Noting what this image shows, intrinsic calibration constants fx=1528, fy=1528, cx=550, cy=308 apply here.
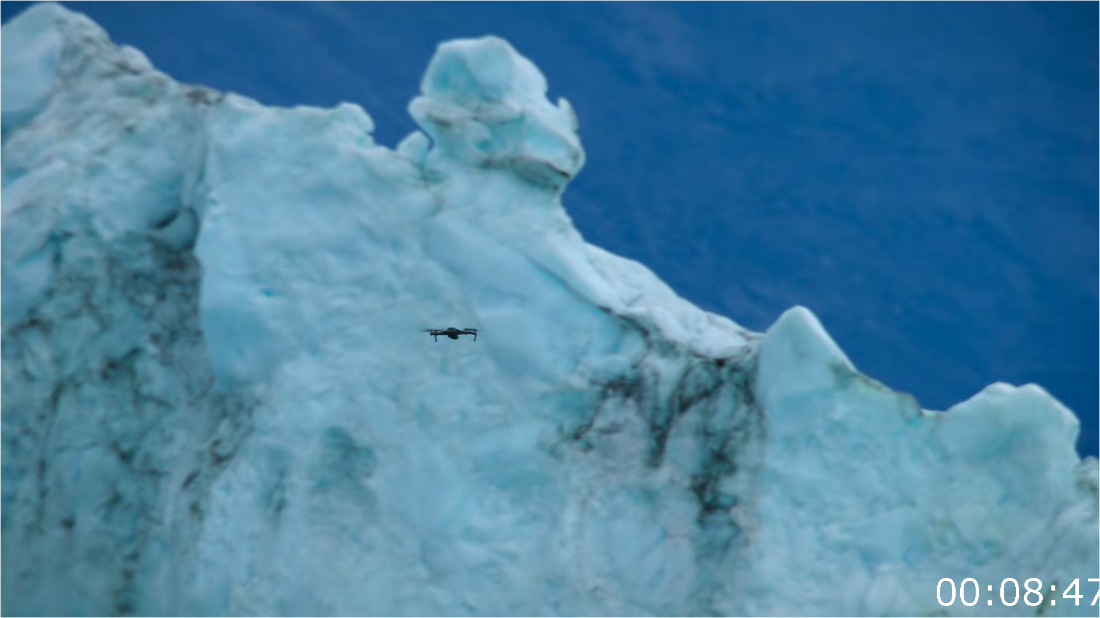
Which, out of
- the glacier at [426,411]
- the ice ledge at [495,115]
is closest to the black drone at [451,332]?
the glacier at [426,411]

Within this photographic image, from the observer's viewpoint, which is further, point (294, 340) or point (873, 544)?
point (294, 340)

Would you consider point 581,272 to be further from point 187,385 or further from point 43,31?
point 43,31

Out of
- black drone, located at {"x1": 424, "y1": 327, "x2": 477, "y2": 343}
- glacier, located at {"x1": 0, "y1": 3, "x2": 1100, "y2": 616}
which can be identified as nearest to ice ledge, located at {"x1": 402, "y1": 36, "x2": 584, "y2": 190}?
glacier, located at {"x1": 0, "y1": 3, "x2": 1100, "y2": 616}

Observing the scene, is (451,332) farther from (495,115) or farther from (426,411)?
(495,115)

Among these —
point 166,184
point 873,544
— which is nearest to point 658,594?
point 873,544

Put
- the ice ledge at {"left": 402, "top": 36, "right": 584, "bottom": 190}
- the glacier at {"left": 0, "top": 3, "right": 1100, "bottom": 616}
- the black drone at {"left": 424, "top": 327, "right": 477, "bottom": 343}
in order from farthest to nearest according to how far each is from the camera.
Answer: the ice ledge at {"left": 402, "top": 36, "right": 584, "bottom": 190} < the black drone at {"left": 424, "top": 327, "right": 477, "bottom": 343} < the glacier at {"left": 0, "top": 3, "right": 1100, "bottom": 616}

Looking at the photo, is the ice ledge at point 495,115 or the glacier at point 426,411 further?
the ice ledge at point 495,115

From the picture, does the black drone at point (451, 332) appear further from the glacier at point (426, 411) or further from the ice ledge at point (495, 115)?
the ice ledge at point (495, 115)

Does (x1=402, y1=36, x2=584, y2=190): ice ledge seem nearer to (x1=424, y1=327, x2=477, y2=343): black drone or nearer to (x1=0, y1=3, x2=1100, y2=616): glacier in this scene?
(x1=0, y1=3, x2=1100, y2=616): glacier
